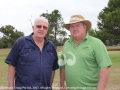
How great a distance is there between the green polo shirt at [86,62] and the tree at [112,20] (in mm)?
33514

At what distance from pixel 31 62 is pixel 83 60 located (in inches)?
31.4

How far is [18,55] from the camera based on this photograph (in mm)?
3688

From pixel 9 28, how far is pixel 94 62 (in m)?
69.0

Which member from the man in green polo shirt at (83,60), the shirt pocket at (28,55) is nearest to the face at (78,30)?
the man in green polo shirt at (83,60)

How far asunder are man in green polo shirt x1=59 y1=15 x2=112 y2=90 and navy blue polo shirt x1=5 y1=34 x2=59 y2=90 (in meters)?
0.36

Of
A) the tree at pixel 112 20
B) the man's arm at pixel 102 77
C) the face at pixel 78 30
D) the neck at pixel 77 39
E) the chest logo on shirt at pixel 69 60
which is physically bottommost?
the man's arm at pixel 102 77

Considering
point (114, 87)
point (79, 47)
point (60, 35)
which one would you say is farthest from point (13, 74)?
point (60, 35)

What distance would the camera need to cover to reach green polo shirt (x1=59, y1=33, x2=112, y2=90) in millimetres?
3420

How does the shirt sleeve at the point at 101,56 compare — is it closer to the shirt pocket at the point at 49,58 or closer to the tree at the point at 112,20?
the shirt pocket at the point at 49,58

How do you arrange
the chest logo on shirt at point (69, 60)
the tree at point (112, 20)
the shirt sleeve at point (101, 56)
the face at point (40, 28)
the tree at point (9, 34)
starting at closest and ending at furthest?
the shirt sleeve at point (101, 56) < the chest logo on shirt at point (69, 60) < the face at point (40, 28) < the tree at point (112, 20) < the tree at point (9, 34)

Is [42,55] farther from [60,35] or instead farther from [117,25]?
[60,35]

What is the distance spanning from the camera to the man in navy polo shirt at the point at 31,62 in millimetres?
3639

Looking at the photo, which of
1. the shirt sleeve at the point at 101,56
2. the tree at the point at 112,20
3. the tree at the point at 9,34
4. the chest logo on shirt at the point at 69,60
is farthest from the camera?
the tree at the point at 9,34

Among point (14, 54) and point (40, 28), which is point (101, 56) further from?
point (14, 54)
